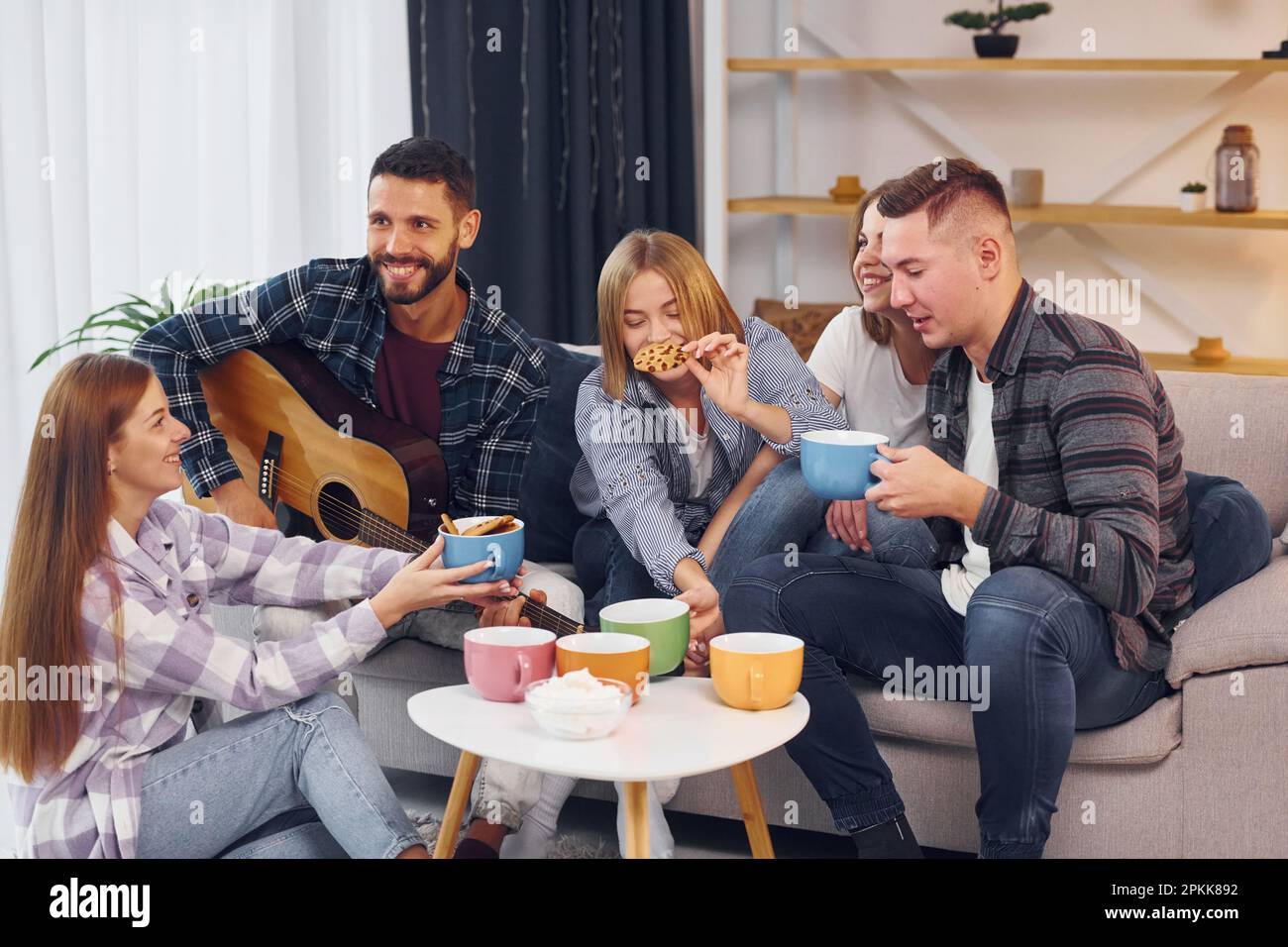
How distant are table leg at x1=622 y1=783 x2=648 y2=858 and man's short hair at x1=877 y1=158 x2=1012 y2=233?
876mm

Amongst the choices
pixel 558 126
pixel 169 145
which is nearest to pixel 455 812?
pixel 169 145

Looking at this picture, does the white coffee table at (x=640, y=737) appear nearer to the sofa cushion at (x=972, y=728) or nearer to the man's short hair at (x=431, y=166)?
the sofa cushion at (x=972, y=728)

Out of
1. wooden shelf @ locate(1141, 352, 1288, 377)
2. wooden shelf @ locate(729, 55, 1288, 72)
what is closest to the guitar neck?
wooden shelf @ locate(1141, 352, 1288, 377)

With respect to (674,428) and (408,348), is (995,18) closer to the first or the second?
(674,428)

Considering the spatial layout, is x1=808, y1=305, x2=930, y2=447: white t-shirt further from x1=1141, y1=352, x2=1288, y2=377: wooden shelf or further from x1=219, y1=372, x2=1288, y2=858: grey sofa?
x1=1141, y1=352, x2=1288, y2=377: wooden shelf

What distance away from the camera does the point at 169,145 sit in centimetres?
323

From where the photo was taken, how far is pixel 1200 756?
1.92 meters

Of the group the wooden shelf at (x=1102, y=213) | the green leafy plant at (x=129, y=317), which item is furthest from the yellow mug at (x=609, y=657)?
the wooden shelf at (x=1102, y=213)

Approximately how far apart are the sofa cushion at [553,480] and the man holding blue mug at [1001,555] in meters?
0.61

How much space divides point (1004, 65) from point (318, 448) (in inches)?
87.9

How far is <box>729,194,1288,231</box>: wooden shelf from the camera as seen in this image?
3.45 meters

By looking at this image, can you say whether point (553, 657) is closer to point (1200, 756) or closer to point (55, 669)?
point (55, 669)
